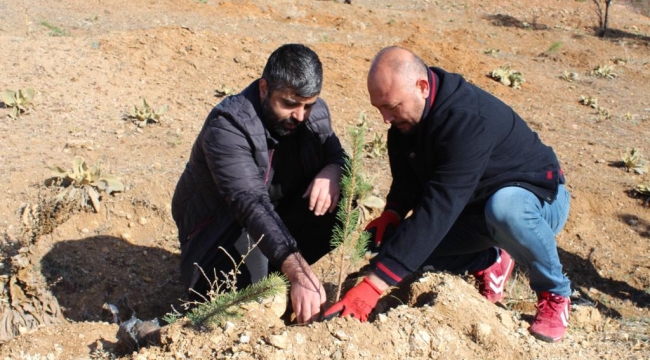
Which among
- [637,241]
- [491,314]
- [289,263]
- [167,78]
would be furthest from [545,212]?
[167,78]

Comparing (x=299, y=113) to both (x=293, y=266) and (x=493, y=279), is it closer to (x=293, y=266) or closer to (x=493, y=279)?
(x=293, y=266)

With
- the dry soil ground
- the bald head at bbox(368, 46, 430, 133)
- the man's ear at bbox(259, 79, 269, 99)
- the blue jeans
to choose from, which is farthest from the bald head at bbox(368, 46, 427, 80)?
the dry soil ground

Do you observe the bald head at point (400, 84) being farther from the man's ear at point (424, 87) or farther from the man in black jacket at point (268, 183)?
the man in black jacket at point (268, 183)

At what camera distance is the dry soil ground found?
2.75m

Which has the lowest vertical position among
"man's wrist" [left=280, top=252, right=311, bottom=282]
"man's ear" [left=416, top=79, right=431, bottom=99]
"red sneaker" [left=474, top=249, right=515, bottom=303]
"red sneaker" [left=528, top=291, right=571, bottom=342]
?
"red sneaker" [left=474, top=249, right=515, bottom=303]

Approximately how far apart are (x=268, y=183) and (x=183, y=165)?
Answer: 2.15 metres

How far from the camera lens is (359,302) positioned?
2668 millimetres

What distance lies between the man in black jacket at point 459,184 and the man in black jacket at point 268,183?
33 centimetres

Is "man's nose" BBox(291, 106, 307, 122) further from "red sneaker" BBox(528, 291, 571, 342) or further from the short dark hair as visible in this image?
"red sneaker" BBox(528, 291, 571, 342)

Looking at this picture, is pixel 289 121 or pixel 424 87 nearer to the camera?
pixel 424 87

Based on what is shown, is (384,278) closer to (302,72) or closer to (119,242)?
(302,72)

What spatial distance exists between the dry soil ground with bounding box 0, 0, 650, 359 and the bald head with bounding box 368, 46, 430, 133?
881mm

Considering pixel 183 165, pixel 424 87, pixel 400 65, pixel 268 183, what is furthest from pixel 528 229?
pixel 183 165

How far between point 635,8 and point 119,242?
19930 mm
